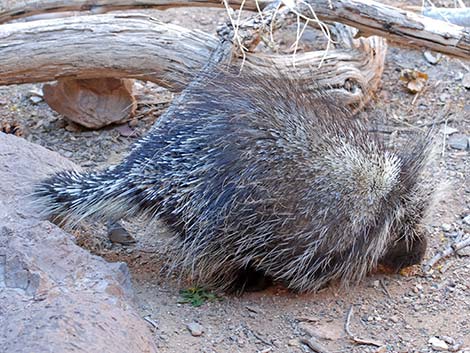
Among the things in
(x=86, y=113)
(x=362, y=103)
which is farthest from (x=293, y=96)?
→ (x=86, y=113)

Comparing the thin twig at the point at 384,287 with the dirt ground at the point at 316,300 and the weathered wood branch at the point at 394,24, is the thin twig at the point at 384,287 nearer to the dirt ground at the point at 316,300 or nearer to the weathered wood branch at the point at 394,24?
the dirt ground at the point at 316,300

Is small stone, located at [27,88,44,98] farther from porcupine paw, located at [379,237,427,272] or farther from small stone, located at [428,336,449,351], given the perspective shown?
small stone, located at [428,336,449,351]

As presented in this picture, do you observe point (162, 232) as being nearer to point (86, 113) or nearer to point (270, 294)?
point (270, 294)

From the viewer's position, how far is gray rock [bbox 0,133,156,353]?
2.23 m

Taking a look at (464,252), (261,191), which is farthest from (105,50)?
(464,252)

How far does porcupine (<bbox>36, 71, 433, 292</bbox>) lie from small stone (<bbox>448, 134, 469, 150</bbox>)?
1079 millimetres

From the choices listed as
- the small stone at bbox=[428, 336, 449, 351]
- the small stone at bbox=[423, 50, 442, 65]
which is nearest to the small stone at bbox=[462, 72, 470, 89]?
the small stone at bbox=[423, 50, 442, 65]

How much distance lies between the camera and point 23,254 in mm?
2617

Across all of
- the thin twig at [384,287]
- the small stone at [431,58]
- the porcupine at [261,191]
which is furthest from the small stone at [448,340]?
the small stone at [431,58]

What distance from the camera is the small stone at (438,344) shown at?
3.02m

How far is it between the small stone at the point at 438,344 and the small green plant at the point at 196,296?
90cm

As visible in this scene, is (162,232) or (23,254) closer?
(23,254)

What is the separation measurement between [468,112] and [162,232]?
7.71 feet

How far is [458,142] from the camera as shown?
14.8ft
